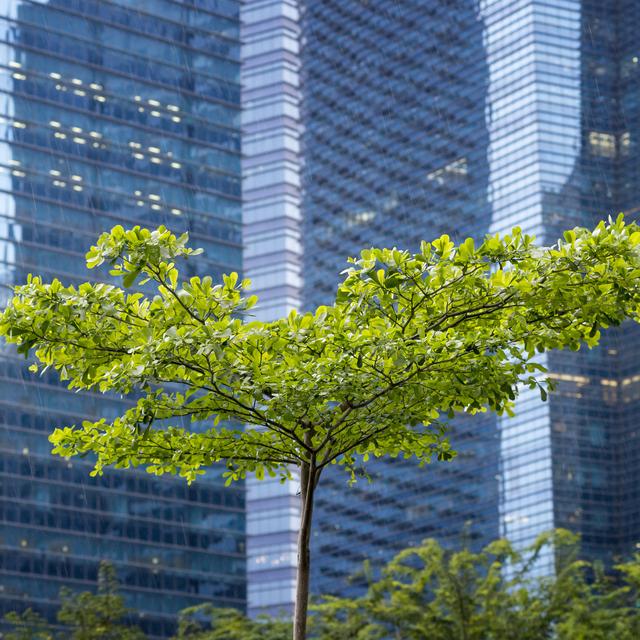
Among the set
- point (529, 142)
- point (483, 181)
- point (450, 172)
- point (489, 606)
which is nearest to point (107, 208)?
point (529, 142)

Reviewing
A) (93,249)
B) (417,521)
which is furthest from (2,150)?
(93,249)

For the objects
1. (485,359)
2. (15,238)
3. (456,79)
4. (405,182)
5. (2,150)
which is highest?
(456,79)

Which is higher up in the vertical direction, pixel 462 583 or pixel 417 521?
pixel 417 521

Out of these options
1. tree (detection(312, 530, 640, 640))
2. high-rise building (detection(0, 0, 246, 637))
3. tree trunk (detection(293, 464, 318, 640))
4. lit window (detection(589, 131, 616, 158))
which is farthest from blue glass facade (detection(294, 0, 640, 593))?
tree trunk (detection(293, 464, 318, 640))

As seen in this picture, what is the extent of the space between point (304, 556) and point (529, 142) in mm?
142084

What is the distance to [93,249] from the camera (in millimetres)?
12281

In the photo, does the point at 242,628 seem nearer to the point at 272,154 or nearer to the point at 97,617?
the point at 97,617

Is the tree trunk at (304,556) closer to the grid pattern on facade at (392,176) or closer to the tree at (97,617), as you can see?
the tree at (97,617)

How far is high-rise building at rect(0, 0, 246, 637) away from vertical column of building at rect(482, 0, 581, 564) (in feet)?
111

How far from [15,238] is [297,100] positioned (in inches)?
2964

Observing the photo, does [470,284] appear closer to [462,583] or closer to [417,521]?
[462,583]

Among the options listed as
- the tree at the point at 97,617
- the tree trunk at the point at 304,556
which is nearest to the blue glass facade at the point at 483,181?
the tree at the point at 97,617

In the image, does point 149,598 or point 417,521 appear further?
point 417,521

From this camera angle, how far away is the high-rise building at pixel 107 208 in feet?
362
